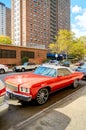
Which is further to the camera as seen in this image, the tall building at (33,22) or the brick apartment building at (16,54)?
the tall building at (33,22)

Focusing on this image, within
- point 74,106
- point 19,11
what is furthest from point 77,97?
point 19,11

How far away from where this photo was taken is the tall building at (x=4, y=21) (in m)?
120

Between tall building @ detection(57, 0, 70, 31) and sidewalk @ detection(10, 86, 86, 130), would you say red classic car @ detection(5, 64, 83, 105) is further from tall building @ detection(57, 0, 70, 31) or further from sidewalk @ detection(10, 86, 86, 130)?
tall building @ detection(57, 0, 70, 31)

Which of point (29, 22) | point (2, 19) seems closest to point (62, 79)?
point (29, 22)

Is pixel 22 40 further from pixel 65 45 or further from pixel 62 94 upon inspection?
pixel 62 94

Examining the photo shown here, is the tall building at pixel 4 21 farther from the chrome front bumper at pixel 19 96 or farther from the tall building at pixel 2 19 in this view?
the chrome front bumper at pixel 19 96

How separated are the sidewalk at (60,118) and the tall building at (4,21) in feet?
389

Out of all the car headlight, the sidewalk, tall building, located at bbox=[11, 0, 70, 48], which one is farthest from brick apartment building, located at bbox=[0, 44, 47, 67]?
tall building, located at bbox=[11, 0, 70, 48]

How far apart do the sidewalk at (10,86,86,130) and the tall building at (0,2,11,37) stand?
11844 centimetres

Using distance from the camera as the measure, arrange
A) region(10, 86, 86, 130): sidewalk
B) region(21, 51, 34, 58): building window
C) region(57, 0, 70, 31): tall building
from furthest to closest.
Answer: region(57, 0, 70, 31): tall building, region(21, 51, 34, 58): building window, region(10, 86, 86, 130): sidewalk

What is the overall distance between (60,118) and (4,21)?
13080cm

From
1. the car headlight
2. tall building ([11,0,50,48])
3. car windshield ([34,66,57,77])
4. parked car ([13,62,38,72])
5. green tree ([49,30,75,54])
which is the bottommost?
parked car ([13,62,38,72])

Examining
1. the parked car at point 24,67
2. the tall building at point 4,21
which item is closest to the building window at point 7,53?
the parked car at point 24,67

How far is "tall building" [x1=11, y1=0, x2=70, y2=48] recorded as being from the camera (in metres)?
72.9
